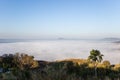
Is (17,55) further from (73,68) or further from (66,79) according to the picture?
(66,79)

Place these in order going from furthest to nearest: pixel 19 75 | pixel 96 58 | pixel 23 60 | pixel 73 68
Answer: pixel 96 58 → pixel 23 60 → pixel 73 68 → pixel 19 75

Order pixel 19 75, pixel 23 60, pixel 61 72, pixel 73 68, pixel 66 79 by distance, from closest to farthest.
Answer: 1. pixel 66 79
2. pixel 61 72
3. pixel 19 75
4. pixel 73 68
5. pixel 23 60

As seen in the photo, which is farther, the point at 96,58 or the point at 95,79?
the point at 96,58

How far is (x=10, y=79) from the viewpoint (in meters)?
9.96

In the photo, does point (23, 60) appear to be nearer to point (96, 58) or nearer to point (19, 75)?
point (96, 58)

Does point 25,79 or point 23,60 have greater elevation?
point 25,79

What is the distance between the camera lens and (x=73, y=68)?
202 ft

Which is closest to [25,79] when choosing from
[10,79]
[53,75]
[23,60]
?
[10,79]

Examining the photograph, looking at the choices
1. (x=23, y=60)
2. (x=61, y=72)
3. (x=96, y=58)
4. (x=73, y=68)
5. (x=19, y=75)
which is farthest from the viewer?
(x=96, y=58)

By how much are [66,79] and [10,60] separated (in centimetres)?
6286

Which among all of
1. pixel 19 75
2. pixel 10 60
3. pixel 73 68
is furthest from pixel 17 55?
pixel 19 75

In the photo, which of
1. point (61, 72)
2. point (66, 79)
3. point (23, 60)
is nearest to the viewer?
point (66, 79)

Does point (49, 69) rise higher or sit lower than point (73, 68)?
higher

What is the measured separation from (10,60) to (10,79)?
203 feet
